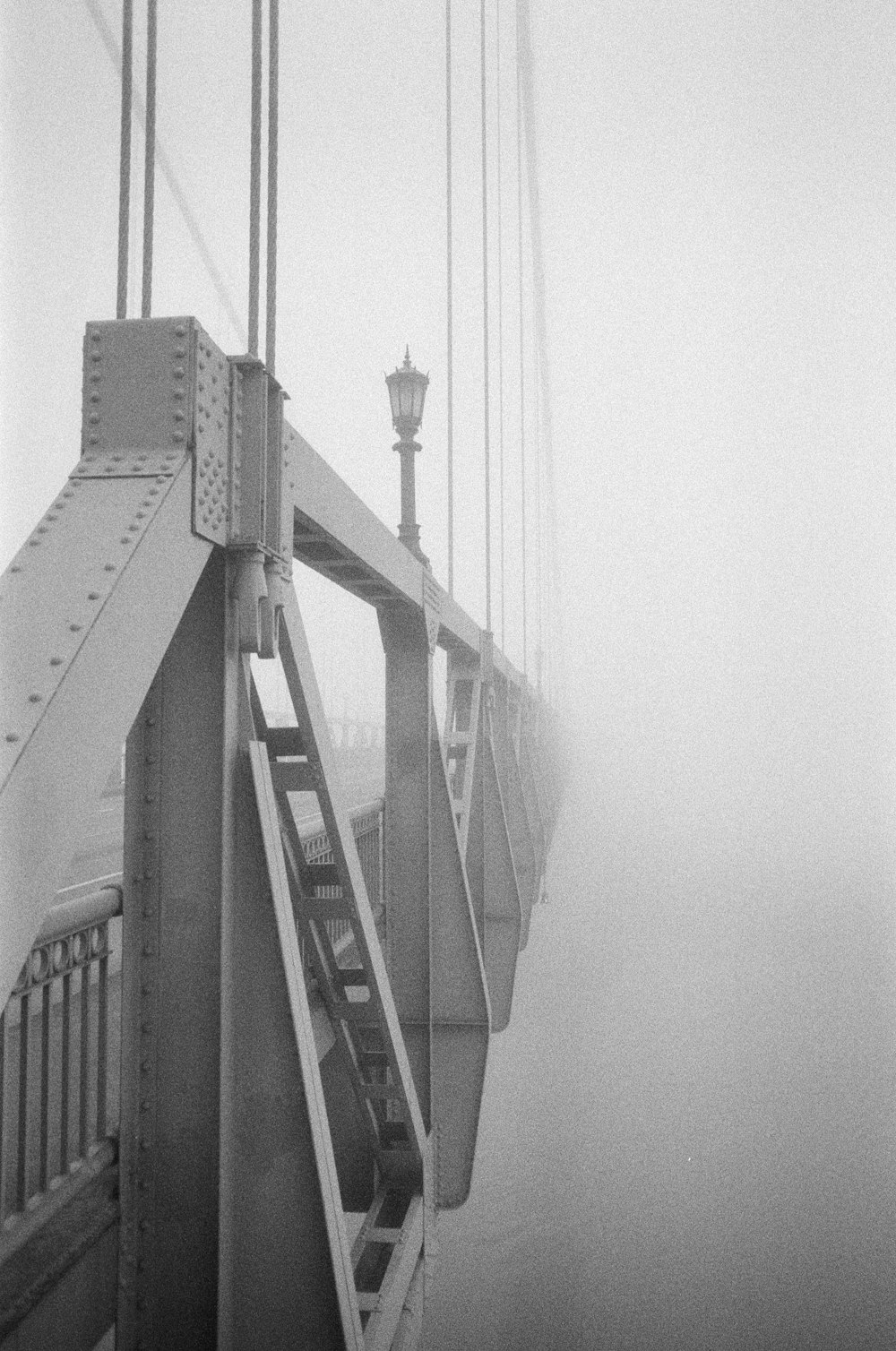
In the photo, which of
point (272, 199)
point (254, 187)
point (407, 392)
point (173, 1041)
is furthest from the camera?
point (407, 392)

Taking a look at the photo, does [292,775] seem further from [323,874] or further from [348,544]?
[348,544]

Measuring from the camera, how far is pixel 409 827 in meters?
4.64

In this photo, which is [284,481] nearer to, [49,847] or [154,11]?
Answer: [49,847]

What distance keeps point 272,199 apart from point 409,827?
2.89 meters

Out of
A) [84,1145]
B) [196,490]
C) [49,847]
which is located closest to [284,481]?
[196,490]

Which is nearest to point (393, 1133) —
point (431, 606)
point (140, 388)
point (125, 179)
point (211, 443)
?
point (431, 606)

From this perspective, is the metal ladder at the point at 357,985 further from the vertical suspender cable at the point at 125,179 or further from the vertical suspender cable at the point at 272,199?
the vertical suspender cable at the point at 272,199

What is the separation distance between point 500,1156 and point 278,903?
28.2 ft

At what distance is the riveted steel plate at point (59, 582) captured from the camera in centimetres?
131

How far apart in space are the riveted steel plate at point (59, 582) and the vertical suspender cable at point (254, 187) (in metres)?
1.19

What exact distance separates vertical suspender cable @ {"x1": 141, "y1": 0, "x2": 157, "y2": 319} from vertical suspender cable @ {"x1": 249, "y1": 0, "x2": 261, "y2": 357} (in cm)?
33

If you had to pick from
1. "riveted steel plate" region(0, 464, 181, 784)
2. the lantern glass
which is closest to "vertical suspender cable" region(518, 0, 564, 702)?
the lantern glass

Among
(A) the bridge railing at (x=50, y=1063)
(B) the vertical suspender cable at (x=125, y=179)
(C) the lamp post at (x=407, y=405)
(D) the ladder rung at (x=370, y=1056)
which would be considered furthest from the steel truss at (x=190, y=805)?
(C) the lamp post at (x=407, y=405)

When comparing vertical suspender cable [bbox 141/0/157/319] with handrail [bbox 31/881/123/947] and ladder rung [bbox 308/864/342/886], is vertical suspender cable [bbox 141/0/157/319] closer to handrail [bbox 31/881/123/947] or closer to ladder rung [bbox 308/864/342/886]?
handrail [bbox 31/881/123/947]
